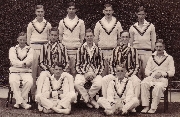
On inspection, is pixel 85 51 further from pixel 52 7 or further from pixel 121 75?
pixel 52 7

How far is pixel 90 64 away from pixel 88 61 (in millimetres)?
62

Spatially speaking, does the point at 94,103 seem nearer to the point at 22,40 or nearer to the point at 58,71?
the point at 58,71

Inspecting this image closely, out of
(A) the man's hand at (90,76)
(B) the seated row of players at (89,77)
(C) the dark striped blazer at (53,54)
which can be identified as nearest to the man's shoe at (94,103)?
(B) the seated row of players at (89,77)

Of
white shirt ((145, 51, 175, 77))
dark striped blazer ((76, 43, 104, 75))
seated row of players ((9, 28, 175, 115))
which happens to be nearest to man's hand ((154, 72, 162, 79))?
seated row of players ((9, 28, 175, 115))

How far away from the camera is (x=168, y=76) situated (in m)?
6.43

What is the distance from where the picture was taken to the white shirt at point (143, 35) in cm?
686

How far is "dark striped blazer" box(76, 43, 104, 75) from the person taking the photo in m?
6.57

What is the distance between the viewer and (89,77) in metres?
6.43

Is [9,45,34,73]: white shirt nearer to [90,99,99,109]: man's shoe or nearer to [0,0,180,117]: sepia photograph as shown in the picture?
[0,0,180,117]: sepia photograph

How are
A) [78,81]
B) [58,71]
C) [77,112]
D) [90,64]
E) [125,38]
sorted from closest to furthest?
[77,112] < [58,71] < [78,81] < [125,38] < [90,64]

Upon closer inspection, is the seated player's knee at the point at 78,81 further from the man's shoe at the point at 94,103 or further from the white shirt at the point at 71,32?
the white shirt at the point at 71,32

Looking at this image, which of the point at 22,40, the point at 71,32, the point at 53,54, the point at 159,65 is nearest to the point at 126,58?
the point at 159,65

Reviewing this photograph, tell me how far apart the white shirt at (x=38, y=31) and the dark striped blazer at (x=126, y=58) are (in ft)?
4.25

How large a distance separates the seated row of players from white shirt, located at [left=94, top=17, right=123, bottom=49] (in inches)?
11.3
